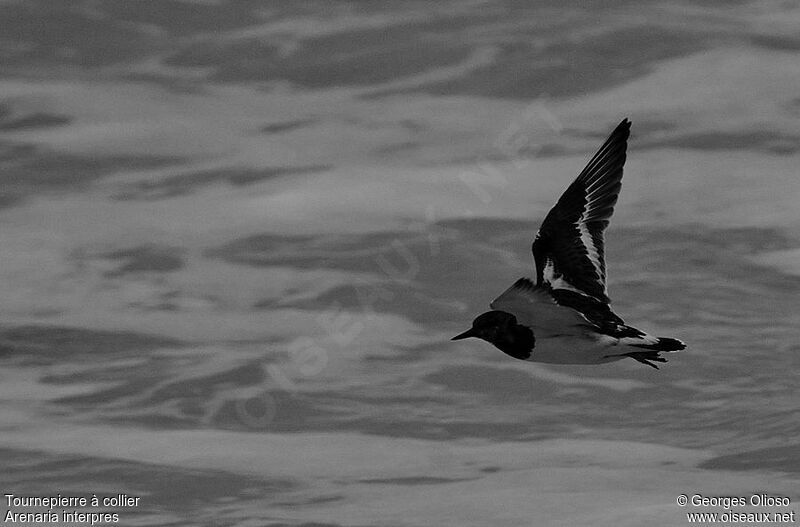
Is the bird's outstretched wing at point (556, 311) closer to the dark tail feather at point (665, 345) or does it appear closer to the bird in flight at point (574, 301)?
the bird in flight at point (574, 301)

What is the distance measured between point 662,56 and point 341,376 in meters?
10.7

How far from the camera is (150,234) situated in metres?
17.5

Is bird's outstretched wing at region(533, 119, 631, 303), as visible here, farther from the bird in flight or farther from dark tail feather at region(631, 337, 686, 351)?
dark tail feather at region(631, 337, 686, 351)

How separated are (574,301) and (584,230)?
1.98ft

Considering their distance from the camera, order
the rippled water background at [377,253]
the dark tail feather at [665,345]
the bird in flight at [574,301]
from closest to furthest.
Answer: the dark tail feather at [665,345]
the bird in flight at [574,301]
the rippled water background at [377,253]

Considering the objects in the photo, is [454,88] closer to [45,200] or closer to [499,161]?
[499,161]

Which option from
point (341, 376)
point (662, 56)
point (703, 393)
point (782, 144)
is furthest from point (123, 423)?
point (662, 56)

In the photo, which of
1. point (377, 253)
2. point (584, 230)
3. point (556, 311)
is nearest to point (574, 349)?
point (556, 311)

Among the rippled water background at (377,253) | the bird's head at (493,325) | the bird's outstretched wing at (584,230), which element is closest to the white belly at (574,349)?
the bird's head at (493,325)

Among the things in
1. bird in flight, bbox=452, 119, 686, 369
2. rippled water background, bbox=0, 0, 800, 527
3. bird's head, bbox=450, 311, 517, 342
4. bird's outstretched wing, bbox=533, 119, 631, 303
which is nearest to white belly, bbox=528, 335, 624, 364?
bird in flight, bbox=452, 119, 686, 369

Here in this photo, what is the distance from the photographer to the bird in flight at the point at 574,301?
873cm

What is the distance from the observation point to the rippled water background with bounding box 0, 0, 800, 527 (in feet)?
38.9

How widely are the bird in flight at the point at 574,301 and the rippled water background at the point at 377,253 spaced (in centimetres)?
205

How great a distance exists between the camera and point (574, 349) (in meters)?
8.89
